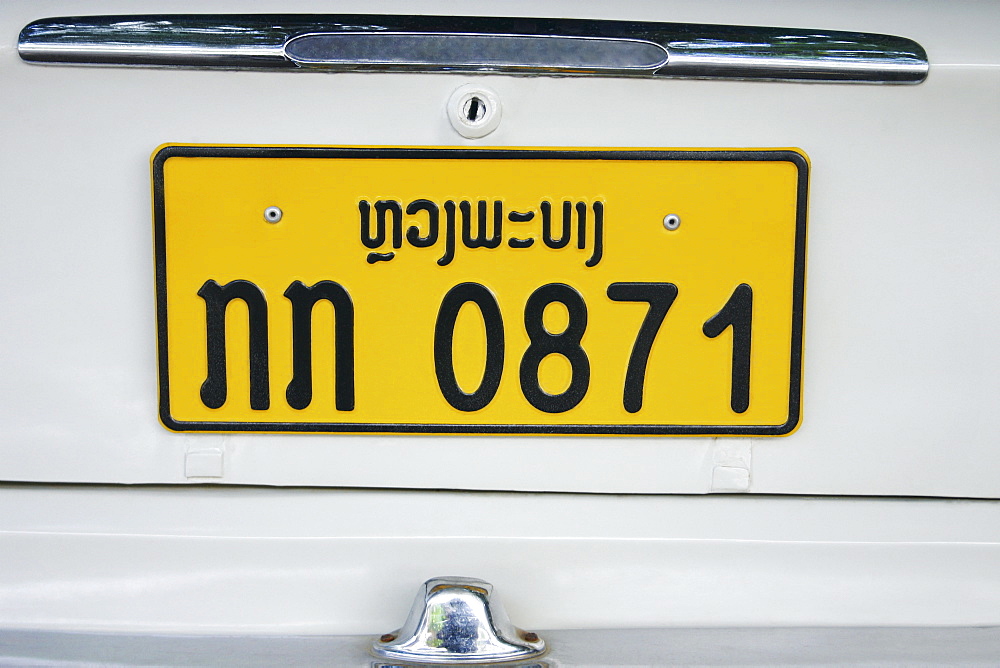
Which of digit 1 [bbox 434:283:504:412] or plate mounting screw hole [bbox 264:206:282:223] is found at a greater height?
plate mounting screw hole [bbox 264:206:282:223]

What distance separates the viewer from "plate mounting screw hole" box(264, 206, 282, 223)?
1105mm

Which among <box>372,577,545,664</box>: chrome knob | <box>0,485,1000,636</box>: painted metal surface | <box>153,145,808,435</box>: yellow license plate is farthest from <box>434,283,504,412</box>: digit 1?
<box>372,577,545,664</box>: chrome knob

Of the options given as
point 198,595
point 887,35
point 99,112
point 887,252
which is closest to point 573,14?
point 887,35

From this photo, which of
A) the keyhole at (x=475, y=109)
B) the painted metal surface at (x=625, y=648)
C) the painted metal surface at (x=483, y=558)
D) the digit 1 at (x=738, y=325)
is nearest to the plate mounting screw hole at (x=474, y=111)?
the keyhole at (x=475, y=109)

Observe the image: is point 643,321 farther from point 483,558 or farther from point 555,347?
point 483,558

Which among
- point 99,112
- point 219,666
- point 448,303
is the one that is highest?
point 99,112

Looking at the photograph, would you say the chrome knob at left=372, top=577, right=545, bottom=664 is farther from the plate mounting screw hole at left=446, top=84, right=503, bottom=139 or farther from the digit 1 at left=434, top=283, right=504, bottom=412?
the plate mounting screw hole at left=446, top=84, right=503, bottom=139

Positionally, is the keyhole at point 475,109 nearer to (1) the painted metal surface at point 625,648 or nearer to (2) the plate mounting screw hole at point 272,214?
(2) the plate mounting screw hole at point 272,214

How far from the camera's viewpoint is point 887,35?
3.60 feet

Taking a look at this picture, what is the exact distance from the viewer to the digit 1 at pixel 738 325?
113 cm

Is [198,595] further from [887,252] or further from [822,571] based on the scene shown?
[887,252]

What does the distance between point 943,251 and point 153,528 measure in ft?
3.69

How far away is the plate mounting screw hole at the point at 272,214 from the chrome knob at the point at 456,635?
0.51 m

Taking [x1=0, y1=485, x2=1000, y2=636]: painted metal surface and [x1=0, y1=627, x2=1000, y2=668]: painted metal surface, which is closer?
[x1=0, y1=627, x2=1000, y2=668]: painted metal surface
